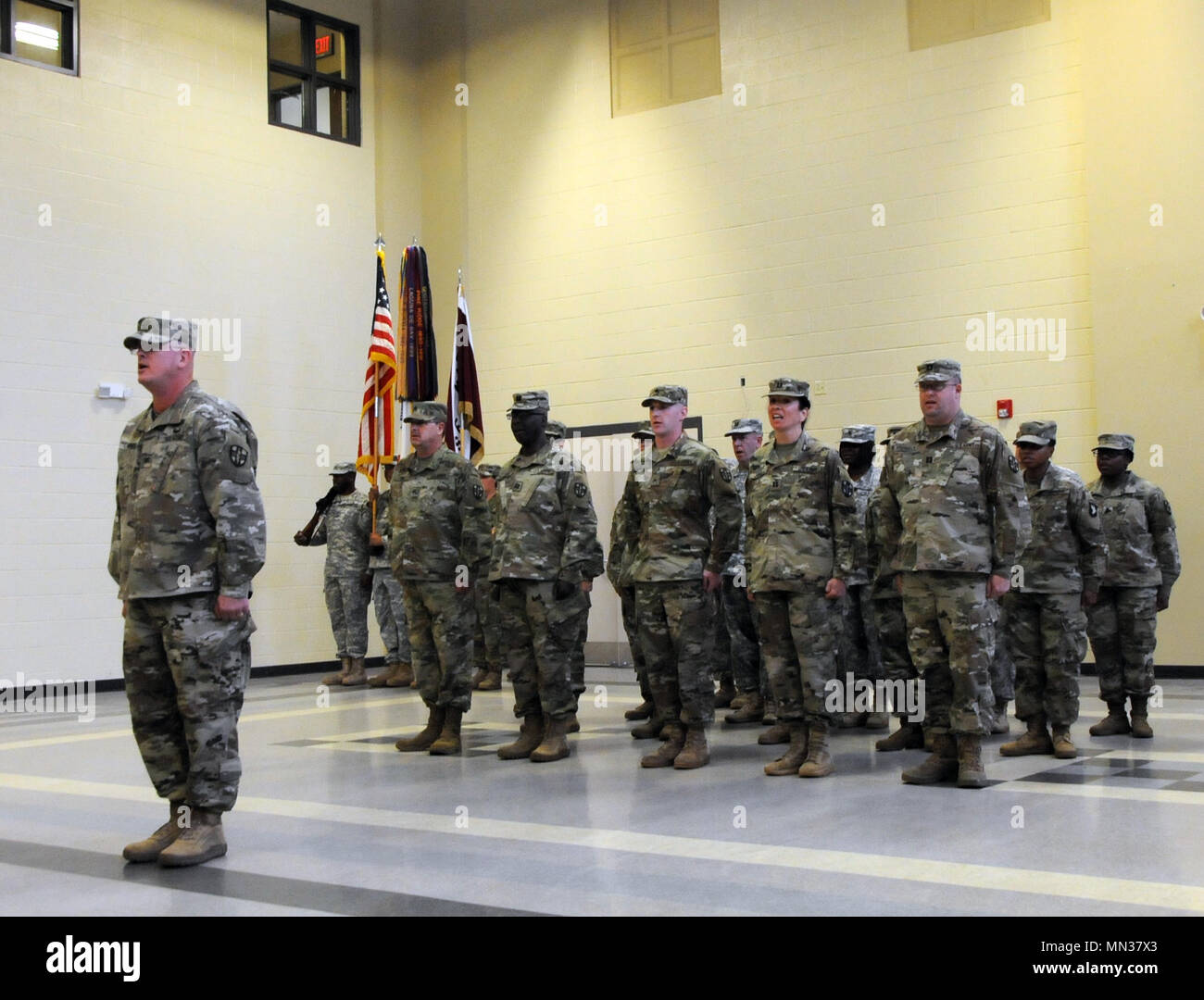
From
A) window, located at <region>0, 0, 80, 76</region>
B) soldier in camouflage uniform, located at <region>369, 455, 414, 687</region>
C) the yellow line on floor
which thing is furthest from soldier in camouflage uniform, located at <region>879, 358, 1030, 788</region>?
window, located at <region>0, 0, 80, 76</region>

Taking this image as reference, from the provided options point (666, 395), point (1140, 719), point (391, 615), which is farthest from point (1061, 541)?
point (391, 615)

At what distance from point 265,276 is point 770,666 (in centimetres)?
845

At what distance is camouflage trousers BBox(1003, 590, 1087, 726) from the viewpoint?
614 centimetres

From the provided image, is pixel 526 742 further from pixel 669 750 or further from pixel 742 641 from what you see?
pixel 742 641

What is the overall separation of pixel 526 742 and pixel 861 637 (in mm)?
2223

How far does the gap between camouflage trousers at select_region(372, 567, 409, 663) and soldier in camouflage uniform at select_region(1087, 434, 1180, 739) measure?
6.22m

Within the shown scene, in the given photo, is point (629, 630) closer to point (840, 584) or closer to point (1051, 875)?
point (840, 584)

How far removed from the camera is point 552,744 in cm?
651

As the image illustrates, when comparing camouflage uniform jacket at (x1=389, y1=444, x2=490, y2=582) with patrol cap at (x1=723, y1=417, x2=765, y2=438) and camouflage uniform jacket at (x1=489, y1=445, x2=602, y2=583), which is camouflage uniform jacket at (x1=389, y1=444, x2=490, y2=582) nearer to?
camouflage uniform jacket at (x1=489, y1=445, x2=602, y2=583)

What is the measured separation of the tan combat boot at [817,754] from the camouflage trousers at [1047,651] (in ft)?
3.66

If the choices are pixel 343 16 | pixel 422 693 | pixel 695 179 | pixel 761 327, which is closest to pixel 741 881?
pixel 422 693

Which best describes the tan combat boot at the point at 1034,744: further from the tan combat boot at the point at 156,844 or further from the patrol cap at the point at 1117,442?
the tan combat boot at the point at 156,844

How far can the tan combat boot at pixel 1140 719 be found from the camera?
6.85 metres

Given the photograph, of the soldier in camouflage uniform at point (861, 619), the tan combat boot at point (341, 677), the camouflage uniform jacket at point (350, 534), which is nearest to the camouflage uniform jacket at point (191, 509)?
the soldier in camouflage uniform at point (861, 619)
